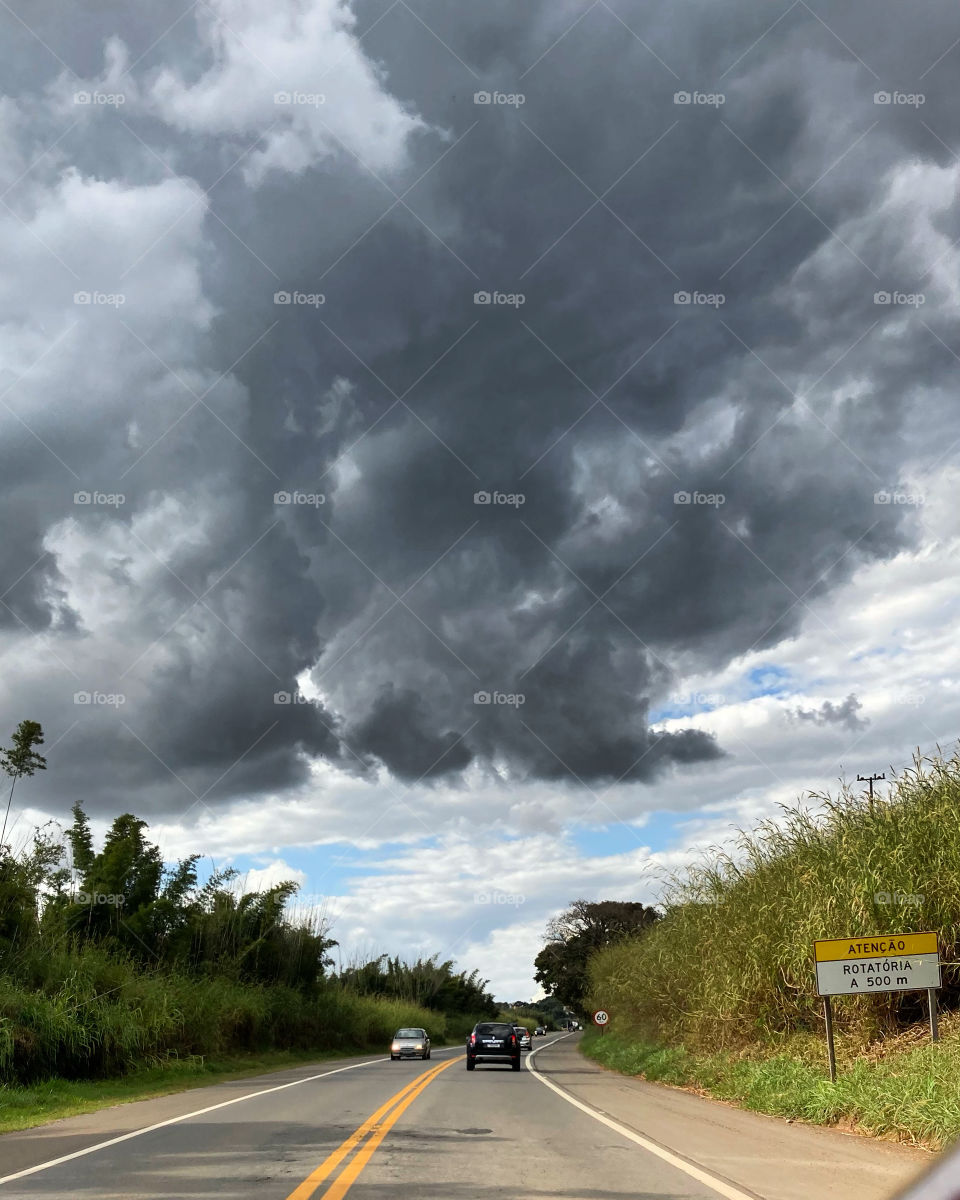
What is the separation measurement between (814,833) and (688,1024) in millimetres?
7755

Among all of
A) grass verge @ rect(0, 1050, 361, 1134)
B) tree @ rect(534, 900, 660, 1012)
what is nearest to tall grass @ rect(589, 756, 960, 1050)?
grass verge @ rect(0, 1050, 361, 1134)

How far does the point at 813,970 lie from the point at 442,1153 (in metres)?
8.33

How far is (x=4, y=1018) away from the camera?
21.8m

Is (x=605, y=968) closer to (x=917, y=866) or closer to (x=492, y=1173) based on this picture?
(x=917, y=866)

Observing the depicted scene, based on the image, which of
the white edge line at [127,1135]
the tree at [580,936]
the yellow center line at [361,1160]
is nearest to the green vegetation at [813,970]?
the yellow center line at [361,1160]

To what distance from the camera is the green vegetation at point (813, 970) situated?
528 inches

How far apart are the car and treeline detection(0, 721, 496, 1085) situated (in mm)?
4831

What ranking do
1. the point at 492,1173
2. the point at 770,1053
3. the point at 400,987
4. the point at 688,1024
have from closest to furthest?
1. the point at 492,1173
2. the point at 770,1053
3. the point at 688,1024
4. the point at 400,987

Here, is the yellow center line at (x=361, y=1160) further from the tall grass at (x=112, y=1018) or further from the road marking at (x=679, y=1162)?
the tall grass at (x=112, y=1018)

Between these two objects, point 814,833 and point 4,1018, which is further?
point 4,1018

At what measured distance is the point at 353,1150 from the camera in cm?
1177

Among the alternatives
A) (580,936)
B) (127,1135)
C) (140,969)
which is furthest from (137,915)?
(580,936)

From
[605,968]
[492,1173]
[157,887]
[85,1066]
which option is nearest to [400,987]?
[605,968]

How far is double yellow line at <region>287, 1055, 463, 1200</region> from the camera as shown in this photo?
8953 millimetres
